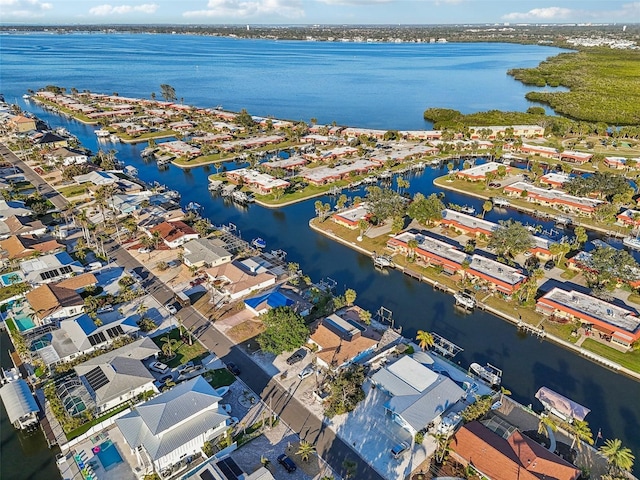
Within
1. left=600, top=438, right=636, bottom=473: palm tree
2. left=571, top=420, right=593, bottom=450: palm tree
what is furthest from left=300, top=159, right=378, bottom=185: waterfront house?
left=600, top=438, right=636, bottom=473: palm tree

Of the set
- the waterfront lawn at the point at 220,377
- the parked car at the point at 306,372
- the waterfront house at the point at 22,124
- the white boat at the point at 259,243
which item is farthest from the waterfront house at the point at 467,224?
the waterfront house at the point at 22,124

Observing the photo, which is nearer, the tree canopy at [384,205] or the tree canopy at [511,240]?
the tree canopy at [511,240]

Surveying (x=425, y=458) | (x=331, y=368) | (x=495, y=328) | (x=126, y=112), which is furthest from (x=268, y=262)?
(x=126, y=112)

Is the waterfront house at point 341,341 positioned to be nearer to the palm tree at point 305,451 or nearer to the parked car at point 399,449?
the palm tree at point 305,451

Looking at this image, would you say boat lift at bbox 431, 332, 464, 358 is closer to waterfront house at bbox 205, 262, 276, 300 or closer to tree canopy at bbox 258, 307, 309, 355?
tree canopy at bbox 258, 307, 309, 355

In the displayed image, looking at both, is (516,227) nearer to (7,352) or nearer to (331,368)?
(331,368)

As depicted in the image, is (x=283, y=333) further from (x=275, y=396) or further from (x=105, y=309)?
(x=105, y=309)
